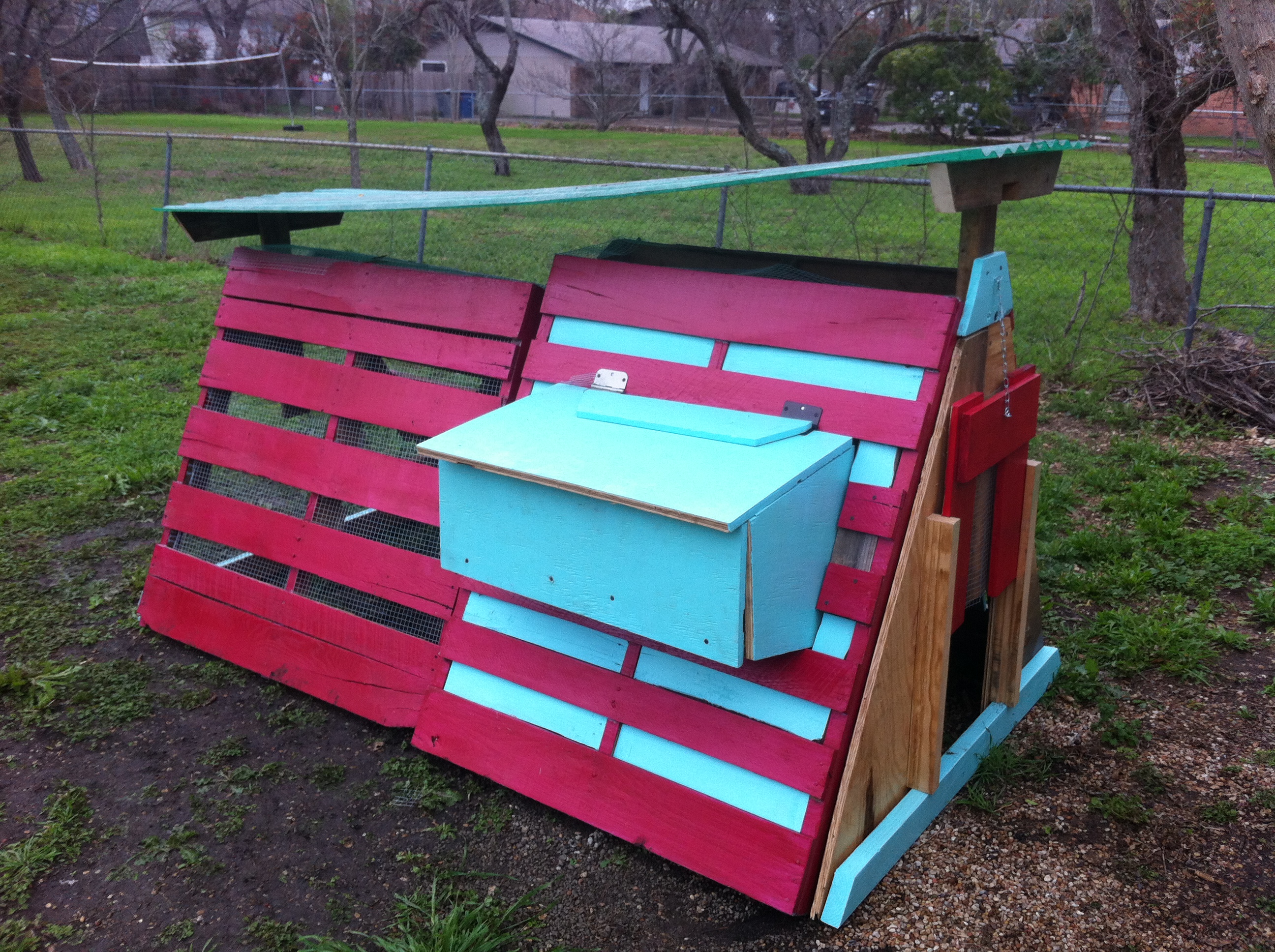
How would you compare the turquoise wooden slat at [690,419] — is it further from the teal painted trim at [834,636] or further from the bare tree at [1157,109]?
the bare tree at [1157,109]

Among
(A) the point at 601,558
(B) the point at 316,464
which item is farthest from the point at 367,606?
(A) the point at 601,558

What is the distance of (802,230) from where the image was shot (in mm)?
10477

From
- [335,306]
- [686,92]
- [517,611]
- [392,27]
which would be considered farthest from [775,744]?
[686,92]

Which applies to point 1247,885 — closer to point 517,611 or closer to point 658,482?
point 658,482

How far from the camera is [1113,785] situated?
2.80m

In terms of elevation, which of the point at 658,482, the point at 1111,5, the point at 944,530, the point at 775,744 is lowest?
Result: the point at 775,744

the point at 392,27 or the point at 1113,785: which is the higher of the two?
the point at 392,27

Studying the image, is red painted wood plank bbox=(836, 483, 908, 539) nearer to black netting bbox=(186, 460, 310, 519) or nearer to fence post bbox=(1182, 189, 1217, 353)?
black netting bbox=(186, 460, 310, 519)

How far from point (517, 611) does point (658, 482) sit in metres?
0.88

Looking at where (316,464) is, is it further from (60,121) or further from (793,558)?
(60,121)

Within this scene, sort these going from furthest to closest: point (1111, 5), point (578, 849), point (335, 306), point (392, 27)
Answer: point (392, 27)
point (1111, 5)
point (335, 306)
point (578, 849)

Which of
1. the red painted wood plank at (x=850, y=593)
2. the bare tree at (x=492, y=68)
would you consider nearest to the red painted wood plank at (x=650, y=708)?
the red painted wood plank at (x=850, y=593)

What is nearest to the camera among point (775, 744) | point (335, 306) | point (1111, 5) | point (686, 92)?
point (775, 744)

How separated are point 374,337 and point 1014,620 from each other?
2.36 metres
